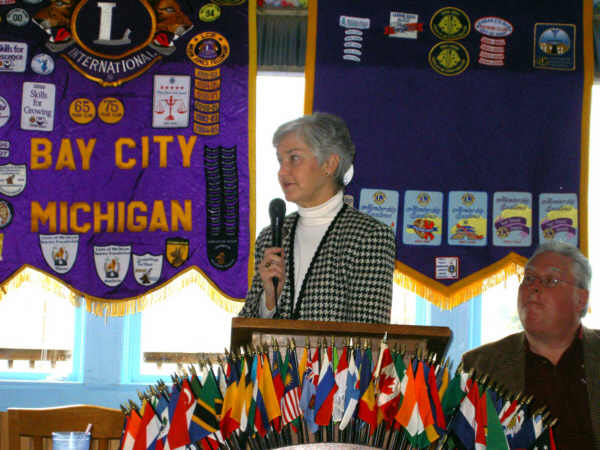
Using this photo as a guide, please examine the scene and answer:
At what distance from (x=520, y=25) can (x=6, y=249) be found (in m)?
2.75

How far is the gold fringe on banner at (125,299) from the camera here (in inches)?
143

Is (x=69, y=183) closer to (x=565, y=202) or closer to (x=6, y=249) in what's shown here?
(x=6, y=249)

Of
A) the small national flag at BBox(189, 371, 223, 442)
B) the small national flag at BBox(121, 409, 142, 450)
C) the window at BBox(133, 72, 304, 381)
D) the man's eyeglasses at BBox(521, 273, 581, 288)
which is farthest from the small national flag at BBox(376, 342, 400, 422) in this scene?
the window at BBox(133, 72, 304, 381)

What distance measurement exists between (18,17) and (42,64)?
0.26 meters

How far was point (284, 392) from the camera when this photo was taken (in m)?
1.10

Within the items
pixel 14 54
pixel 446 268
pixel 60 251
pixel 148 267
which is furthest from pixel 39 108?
pixel 446 268

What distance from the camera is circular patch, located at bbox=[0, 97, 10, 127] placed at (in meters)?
3.72

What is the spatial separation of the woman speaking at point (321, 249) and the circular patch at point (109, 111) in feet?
5.18

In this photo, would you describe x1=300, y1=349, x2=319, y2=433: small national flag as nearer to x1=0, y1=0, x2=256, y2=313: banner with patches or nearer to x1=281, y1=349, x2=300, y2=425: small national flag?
x1=281, y1=349, x2=300, y2=425: small national flag

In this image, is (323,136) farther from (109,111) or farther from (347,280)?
(109,111)

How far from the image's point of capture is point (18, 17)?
12.3 ft

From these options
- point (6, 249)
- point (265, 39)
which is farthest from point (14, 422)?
point (265, 39)

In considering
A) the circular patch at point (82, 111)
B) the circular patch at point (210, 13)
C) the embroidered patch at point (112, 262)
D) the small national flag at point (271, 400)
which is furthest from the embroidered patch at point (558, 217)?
the small national flag at point (271, 400)

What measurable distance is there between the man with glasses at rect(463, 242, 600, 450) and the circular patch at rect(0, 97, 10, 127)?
249 centimetres
